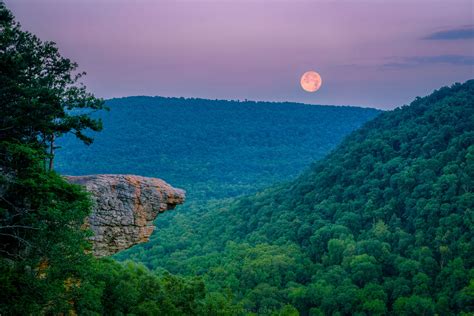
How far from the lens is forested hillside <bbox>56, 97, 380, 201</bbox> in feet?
406

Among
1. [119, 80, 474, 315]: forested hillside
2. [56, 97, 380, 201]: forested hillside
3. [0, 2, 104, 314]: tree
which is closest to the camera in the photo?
[0, 2, 104, 314]: tree

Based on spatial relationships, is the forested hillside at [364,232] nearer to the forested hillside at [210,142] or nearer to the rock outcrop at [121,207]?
the rock outcrop at [121,207]

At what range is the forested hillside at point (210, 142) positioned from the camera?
12362 centimetres

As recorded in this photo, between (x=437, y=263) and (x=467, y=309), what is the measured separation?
794 centimetres

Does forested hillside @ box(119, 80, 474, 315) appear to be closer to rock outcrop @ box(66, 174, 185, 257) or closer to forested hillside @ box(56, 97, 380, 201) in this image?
rock outcrop @ box(66, 174, 185, 257)

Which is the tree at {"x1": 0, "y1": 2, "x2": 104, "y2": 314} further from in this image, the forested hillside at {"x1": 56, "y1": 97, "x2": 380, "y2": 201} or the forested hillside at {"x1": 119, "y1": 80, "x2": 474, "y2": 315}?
the forested hillside at {"x1": 56, "y1": 97, "x2": 380, "y2": 201}

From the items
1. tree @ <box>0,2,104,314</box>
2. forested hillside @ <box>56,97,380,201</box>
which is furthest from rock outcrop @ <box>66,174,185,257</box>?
forested hillside @ <box>56,97,380,201</box>

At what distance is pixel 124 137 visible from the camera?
456ft

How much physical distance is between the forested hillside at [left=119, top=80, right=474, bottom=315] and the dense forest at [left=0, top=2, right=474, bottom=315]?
0.19 metres

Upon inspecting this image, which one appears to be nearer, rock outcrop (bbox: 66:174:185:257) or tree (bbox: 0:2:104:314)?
tree (bbox: 0:2:104:314)

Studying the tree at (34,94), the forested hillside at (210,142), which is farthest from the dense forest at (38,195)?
the forested hillside at (210,142)

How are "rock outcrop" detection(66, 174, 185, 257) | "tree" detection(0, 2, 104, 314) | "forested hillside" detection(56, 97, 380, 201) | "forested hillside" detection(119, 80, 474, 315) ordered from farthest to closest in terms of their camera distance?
1. "forested hillside" detection(56, 97, 380, 201)
2. "forested hillside" detection(119, 80, 474, 315)
3. "rock outcrop" detection(66, 174, 185, 257)
4. "tree" detection(0, 2, 104, 314)

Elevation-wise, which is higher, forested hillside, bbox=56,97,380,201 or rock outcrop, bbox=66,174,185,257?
forested hillside, bbox=56,97,380,201

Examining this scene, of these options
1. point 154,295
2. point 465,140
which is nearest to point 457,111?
point 465,140
